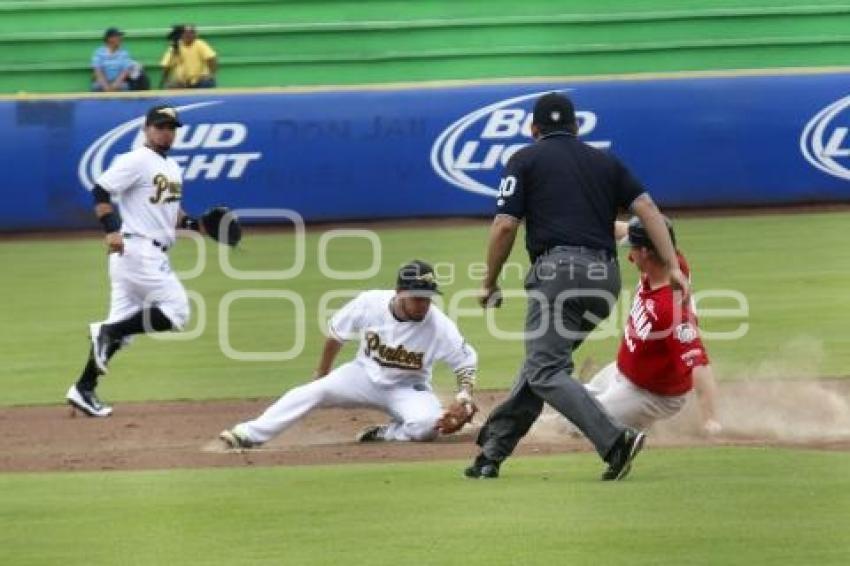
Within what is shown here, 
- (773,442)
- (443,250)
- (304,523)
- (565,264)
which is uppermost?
(565,264)

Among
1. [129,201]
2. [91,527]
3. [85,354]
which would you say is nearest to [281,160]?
[85,354]

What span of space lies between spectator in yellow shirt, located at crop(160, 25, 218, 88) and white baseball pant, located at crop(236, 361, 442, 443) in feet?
37.4

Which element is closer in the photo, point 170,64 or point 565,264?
point 565,264

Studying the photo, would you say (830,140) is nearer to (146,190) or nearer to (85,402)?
(146,190)

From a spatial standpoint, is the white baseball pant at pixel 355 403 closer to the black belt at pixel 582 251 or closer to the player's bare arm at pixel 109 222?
the player's bare arm at pixel 109 222

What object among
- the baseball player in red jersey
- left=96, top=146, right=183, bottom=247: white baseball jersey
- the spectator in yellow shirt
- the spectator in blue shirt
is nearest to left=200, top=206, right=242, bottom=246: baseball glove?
left=96, top=146, right=183, bottom=247: white baseball jersey

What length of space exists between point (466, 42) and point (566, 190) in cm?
1426

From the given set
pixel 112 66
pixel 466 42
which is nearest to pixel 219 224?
pixel 112 66

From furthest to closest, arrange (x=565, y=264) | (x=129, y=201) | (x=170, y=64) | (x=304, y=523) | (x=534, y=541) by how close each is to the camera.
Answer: (x=170, y=64) < (x=129, y=201) < (x=565, y=264) < (x=304, y=523) < (x=534, y=541)

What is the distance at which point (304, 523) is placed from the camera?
286 inches

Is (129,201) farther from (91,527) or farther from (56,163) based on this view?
(56,163)

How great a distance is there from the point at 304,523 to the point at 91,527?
811mm

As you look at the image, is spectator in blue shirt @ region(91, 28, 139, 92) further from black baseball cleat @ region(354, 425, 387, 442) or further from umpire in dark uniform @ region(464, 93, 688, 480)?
umpire in dark uniform @ region(464, 93, 688, 480)

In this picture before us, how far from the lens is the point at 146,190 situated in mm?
11023
